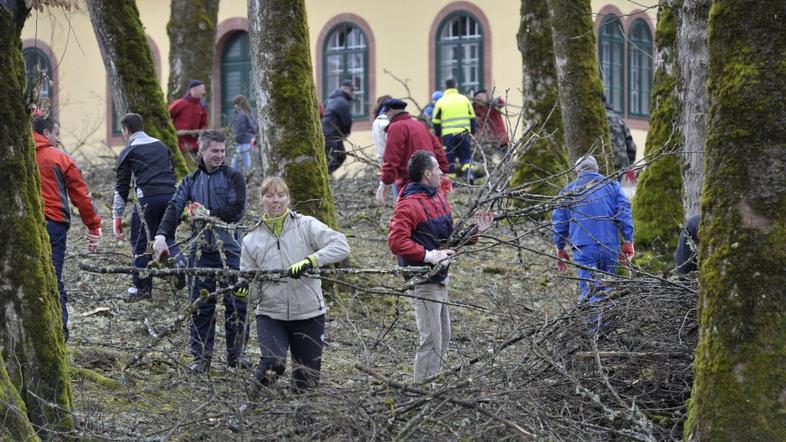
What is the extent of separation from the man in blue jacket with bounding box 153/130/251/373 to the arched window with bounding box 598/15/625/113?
21876 mm

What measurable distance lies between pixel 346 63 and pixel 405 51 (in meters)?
1.71

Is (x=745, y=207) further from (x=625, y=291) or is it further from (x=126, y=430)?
(x=126, y=430)

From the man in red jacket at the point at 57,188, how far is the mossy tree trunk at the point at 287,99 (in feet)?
7.16

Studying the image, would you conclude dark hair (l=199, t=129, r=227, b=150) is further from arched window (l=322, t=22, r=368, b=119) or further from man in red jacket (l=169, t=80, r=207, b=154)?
arched window (l=322, t=22, r=368, b=119)

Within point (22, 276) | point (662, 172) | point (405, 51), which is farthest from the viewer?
point (405, 51)

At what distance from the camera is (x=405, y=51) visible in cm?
3158

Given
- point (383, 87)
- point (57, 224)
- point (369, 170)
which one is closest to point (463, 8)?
point (383, 87)

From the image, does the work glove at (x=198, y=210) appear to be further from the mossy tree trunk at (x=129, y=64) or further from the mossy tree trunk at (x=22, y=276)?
the mossy tree trunk at (x=129, y=64)

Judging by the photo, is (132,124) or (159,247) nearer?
(159,247)

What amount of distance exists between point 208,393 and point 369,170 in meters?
11.7

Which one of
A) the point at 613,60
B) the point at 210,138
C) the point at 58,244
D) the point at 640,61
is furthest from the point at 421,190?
the point at 640,61

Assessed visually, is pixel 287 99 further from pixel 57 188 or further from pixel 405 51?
pixel 405 51

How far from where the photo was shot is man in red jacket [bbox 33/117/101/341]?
34.4 ft

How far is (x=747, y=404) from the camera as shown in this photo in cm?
604
